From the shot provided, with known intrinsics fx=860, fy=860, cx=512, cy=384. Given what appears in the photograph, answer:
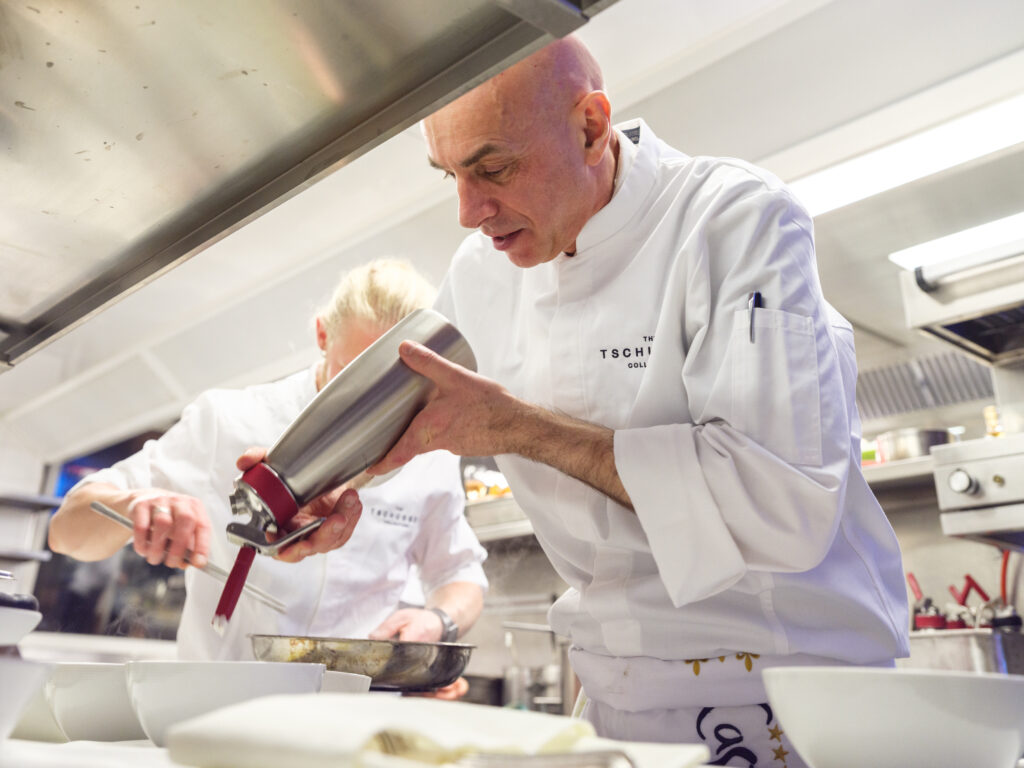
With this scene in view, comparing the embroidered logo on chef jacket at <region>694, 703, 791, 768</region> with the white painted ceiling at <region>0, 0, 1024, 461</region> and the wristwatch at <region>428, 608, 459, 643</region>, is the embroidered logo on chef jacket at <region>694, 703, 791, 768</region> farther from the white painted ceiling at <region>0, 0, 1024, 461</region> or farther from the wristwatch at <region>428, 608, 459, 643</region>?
the white painted ceiling at <region>0, 0, 1024, 461</region>

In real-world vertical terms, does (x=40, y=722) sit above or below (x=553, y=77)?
below

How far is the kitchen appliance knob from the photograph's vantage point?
2221 millimetres

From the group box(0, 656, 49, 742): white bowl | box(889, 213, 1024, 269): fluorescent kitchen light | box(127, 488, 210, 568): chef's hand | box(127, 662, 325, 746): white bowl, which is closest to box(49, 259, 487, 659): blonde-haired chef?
box(127, 488, 210, 568): chef's hand

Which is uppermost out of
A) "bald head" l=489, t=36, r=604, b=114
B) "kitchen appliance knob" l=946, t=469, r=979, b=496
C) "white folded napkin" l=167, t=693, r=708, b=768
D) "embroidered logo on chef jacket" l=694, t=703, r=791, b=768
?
"bald head" l=489, t=36, r=604, b=114

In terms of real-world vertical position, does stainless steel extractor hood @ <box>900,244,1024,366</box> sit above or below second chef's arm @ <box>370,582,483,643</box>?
above

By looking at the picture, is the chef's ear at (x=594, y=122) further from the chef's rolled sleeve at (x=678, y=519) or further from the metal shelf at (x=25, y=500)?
the metal shelf at (x=25, y=500)

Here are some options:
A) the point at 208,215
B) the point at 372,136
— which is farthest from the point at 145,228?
the point at 372,136

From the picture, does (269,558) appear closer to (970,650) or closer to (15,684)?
(15,684)

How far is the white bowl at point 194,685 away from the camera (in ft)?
2.24

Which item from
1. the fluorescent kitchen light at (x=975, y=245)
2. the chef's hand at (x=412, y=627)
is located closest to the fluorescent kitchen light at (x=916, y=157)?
the fluorescent kitchen light at (x=975, y=245)

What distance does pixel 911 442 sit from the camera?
278 centimetres

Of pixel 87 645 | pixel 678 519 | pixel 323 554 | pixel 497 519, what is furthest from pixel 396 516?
pixel 87 645

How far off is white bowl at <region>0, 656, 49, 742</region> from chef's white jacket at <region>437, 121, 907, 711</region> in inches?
23.3

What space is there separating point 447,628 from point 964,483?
54.7 inches
